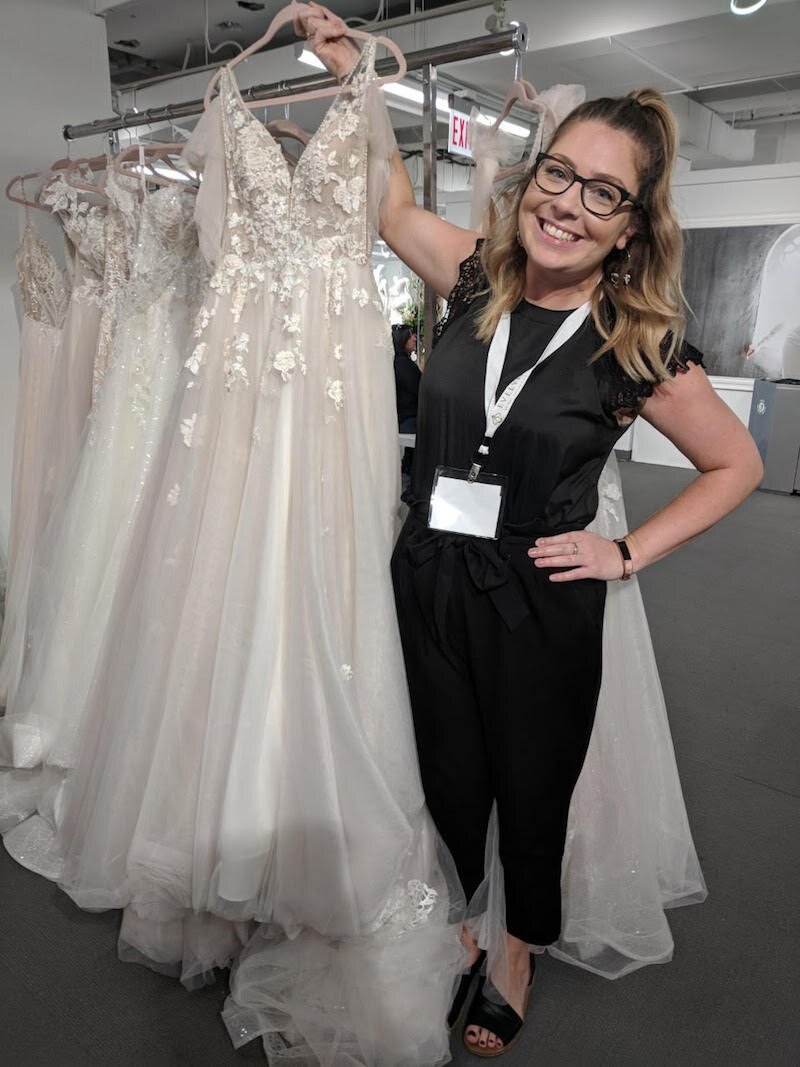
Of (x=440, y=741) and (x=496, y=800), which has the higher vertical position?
(x=440, y=741)

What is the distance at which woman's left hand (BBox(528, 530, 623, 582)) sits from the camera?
148 centimetres

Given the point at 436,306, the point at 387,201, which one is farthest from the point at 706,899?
the point at 387,201

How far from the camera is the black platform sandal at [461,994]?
1745 millimetres

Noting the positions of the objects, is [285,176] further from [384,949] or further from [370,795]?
[384,949]

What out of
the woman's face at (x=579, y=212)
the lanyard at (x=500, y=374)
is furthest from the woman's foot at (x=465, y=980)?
the woman's face at (x=579, y=212)

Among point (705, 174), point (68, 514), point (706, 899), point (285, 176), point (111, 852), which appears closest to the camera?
point (285, 176)

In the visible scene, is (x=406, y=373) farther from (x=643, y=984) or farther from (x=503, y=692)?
(x=643, y=984)

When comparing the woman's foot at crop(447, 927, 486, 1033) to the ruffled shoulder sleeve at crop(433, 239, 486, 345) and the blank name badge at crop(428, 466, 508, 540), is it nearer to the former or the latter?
the blank name badge at crop(428, 466, 508, 540)

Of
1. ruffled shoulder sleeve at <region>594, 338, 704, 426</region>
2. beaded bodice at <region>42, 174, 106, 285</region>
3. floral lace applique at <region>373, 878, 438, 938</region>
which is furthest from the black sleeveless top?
beaded bodice at <region>42, 174, 106, 285</region>

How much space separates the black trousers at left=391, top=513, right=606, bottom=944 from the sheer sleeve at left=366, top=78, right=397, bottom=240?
65 cm

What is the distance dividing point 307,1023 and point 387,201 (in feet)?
5.53

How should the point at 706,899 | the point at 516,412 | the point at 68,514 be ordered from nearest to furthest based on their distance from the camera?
the point at 516,412
the point at 706,899
the point at 68,514

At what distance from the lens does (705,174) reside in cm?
789
